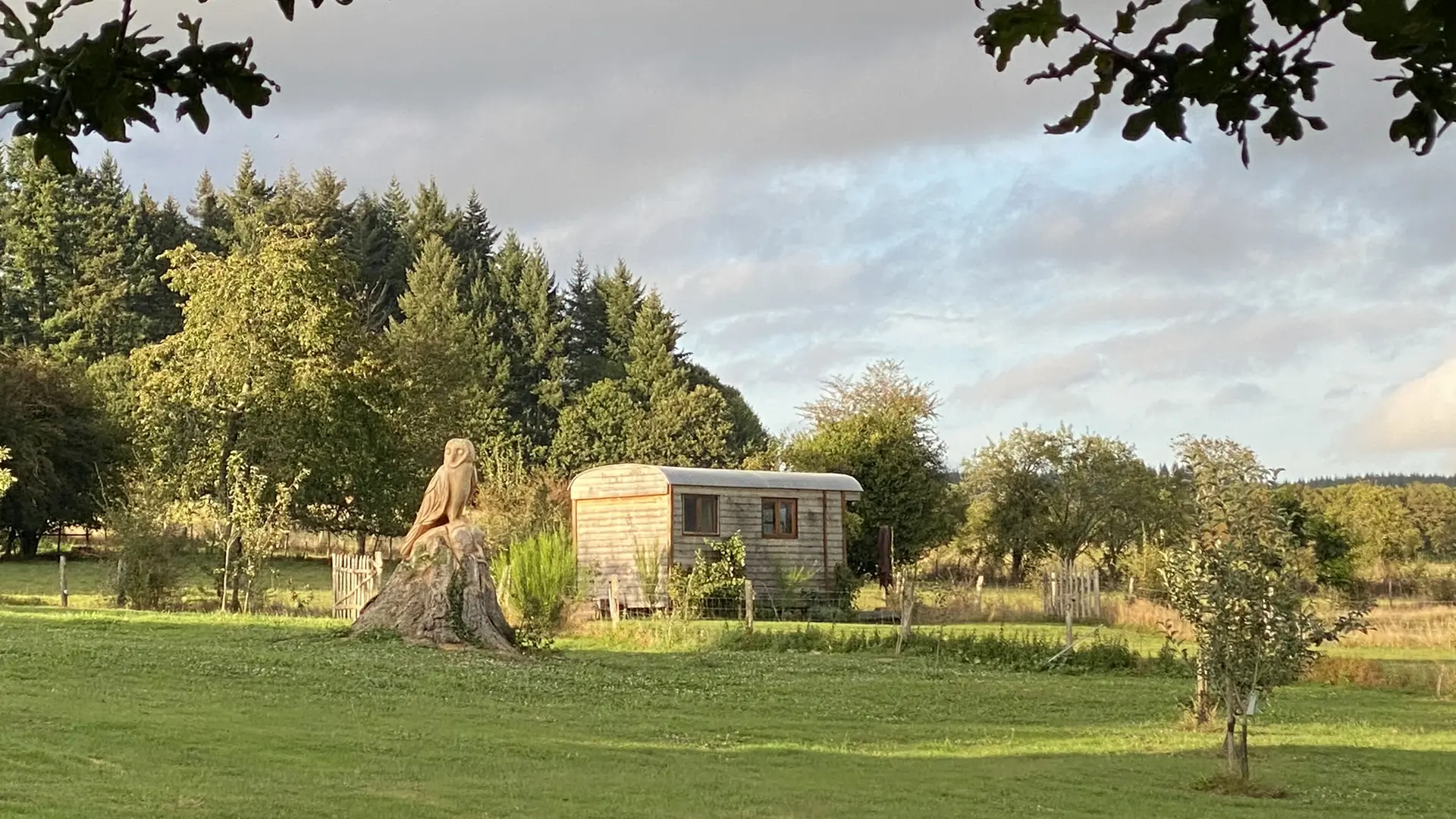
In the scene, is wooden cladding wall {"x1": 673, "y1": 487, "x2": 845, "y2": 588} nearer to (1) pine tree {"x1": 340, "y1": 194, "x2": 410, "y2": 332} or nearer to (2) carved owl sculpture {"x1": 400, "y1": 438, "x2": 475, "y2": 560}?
(2) carved owl sculpture {"x1": 400, "y1": 438, "x2": 475, "y2": 560}

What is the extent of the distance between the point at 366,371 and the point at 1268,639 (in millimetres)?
29652

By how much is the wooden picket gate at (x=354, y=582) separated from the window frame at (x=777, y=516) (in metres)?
7.88

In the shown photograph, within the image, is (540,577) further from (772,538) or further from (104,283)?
(104,283)

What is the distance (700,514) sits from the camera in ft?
101

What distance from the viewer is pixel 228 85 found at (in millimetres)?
3393

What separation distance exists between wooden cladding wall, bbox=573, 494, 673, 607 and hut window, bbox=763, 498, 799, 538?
2.23 meters

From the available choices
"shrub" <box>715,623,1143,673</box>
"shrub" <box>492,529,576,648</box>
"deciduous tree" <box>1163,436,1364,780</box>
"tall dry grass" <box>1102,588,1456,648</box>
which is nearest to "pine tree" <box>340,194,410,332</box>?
"tall dry grass" <box>1102,588,1456,648</box>

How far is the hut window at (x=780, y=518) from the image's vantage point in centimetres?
3155

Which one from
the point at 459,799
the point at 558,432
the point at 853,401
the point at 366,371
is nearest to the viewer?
Result: the point at 459,799

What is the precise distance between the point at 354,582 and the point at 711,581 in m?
6.31

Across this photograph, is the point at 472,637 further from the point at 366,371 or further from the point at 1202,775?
the point at 366,371

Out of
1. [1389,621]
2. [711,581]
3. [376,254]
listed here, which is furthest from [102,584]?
[376,254]

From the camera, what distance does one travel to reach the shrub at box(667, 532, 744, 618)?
2870 centimetres

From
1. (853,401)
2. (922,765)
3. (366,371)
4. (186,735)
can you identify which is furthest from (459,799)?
(853,401)
